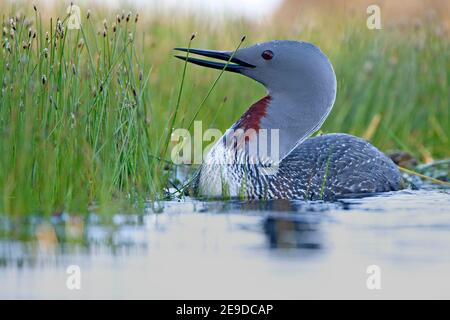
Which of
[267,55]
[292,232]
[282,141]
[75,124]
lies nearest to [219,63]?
[267,55]

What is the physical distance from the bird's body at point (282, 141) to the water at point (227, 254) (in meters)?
0.55

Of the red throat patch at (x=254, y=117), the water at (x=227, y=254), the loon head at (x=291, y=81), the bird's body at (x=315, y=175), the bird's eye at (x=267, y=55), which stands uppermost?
the bird's eye at (x=267, y=55)

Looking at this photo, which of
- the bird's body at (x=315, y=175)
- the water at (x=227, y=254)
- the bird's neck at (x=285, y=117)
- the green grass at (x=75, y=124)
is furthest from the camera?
the bird's neck at (x=285, y=117)

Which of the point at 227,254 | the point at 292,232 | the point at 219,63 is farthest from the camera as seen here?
the point at 219,63

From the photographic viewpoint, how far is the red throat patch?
6.27 m

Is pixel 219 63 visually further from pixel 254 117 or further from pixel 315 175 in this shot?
pixel 315 175

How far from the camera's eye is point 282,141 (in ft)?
21.0

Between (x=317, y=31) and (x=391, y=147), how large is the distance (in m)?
1.40

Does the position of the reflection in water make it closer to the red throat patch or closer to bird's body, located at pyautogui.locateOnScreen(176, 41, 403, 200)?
bird's body, located at pyautogui.locateOnScreen(176, 41, 403, 200)

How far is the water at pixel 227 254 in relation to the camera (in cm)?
399

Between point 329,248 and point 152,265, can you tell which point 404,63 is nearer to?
point 329,248

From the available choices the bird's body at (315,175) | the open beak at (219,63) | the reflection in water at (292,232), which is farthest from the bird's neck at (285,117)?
the reflection in water at (292,232)

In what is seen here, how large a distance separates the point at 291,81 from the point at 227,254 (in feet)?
7.15

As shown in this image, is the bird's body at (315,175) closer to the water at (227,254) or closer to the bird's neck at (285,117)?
the bird's neck at (285,117)
